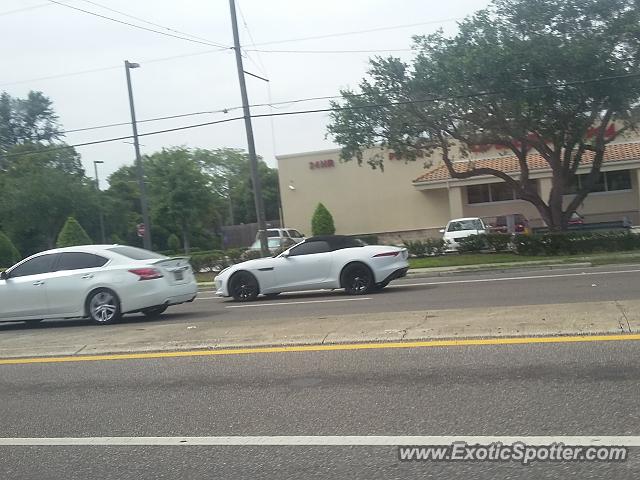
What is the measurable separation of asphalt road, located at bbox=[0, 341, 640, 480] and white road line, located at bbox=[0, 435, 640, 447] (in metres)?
0.10

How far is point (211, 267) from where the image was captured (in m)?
27.1

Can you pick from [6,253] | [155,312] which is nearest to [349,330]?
[155,312]

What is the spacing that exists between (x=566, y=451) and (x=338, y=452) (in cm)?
161

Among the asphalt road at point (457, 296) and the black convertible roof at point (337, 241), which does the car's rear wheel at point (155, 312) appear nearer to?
the asphalt road at point (457, 296)

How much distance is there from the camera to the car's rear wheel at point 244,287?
629 inches

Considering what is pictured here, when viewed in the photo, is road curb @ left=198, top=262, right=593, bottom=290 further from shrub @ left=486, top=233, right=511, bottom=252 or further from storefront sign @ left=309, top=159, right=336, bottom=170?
storefront sign @ left=309, top=159, right=336, bottom=170

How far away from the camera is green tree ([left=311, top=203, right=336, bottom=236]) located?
39.5 m

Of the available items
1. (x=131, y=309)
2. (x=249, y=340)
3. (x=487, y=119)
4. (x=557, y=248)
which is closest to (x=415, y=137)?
(x=487, y=119)

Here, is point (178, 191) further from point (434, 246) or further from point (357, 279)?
Result: point (357, 279)

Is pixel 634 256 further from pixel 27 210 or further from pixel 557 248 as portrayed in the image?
pixel 27 210

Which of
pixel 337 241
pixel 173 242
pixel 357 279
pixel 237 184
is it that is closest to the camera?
pixel 357 279

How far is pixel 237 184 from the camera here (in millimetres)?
78250

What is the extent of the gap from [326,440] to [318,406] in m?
0.91

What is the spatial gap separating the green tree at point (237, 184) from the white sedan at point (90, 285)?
54106 millimetres
